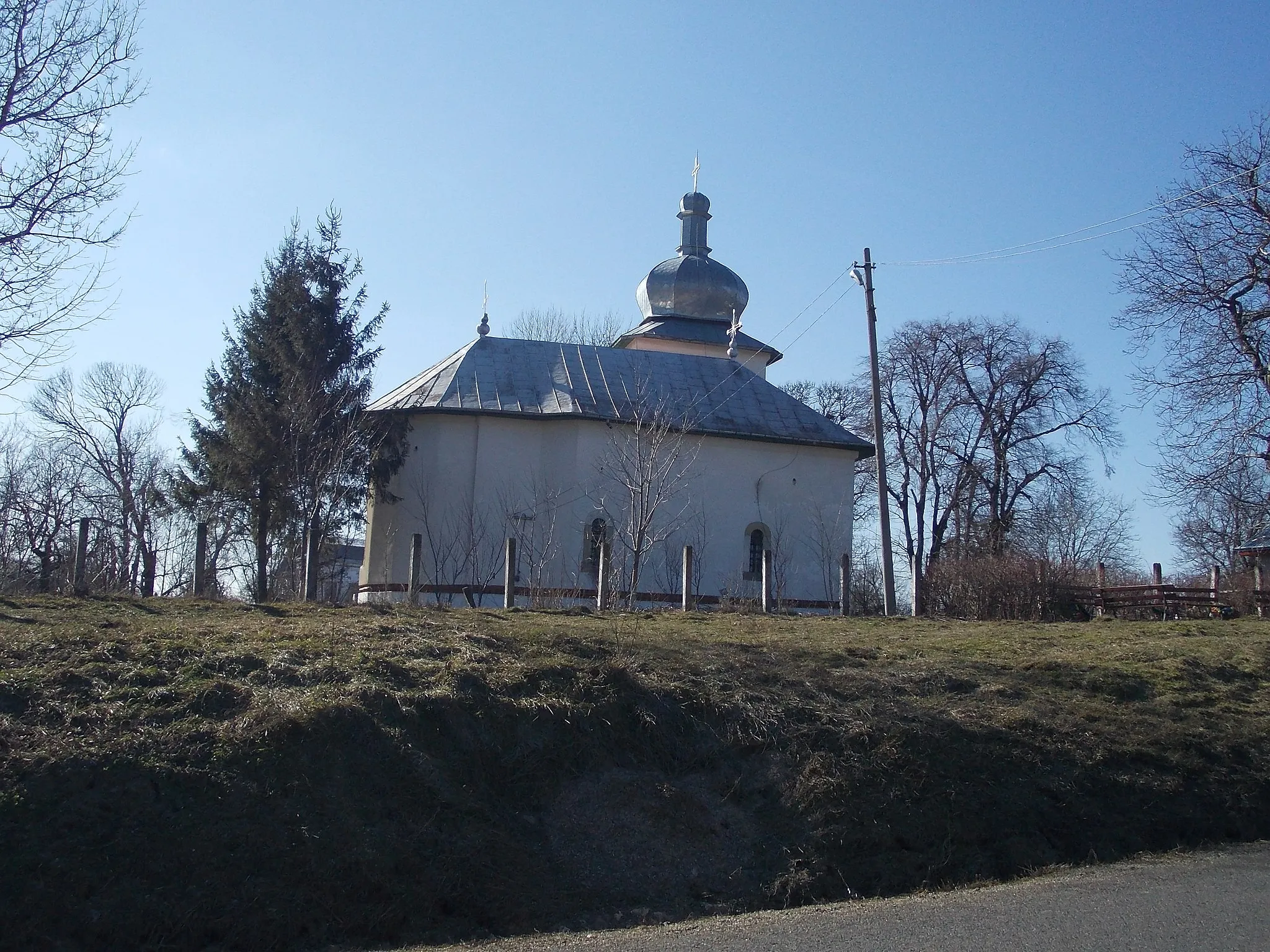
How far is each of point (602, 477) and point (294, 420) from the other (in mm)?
7047

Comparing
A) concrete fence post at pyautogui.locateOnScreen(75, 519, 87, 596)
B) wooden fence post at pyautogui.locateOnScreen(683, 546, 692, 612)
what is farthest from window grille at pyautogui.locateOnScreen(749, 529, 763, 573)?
concrete fence post at pyautogui.locateOnScreen(75, 519, 87, 596)

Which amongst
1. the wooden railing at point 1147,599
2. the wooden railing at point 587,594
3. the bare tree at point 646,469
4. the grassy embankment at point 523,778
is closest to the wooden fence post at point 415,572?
the wooden railing at point 587,594

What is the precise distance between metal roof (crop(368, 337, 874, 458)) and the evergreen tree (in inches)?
46.5

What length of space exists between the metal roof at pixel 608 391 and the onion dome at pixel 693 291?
7.35 m

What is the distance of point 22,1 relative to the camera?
36.1 feet

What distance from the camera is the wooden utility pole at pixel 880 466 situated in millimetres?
22312

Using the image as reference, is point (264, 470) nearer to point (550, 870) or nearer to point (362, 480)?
point (362, 480)

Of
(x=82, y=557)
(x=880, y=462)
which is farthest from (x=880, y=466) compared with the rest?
(x=82, y=557)

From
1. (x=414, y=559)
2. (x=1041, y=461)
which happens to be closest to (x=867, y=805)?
(x=414, y=559)

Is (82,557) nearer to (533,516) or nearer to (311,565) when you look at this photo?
(311,565)

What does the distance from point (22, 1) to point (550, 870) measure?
954 centimetres

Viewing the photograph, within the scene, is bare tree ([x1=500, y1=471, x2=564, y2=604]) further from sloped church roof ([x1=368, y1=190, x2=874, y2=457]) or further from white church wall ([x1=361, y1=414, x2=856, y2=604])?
sloped church roof ([x1=368, y1=190, x2=874, y2=457])

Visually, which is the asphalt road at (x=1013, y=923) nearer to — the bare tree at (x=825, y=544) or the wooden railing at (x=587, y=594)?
the wooden railing at (x=587, y=594)

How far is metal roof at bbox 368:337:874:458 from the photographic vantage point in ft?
89.0
